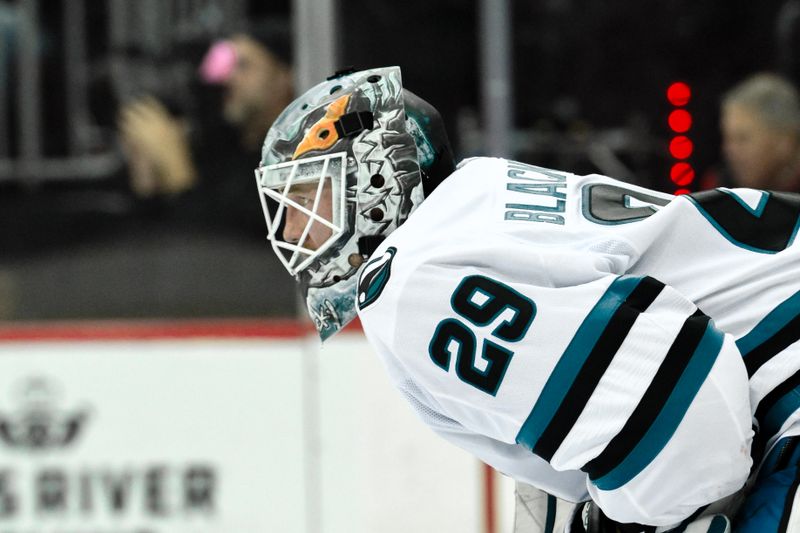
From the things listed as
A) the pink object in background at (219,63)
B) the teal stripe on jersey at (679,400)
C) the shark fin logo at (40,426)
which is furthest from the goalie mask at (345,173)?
the shark fin logo at (40,426)

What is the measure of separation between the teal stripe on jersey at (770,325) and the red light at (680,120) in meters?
2.06

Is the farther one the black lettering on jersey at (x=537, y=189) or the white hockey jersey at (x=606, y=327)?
the black lettering on jersey at (x=537, y=189)

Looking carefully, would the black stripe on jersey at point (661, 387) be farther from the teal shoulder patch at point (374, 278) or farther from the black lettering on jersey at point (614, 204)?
the teal shoulder patch at point (374, 278)

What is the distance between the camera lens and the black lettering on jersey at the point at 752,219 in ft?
5.44

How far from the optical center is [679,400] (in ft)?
4.90

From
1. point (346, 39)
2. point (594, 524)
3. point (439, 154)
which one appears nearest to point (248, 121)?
point (346, 39)

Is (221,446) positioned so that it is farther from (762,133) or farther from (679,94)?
(762,133)

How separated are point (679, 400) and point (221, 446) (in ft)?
9.01

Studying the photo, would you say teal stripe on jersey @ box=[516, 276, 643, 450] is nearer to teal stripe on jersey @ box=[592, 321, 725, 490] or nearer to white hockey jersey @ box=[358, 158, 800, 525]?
white hockey jersey @ box=[358, 158, 800, 525]

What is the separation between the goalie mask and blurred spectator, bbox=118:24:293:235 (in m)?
2.09

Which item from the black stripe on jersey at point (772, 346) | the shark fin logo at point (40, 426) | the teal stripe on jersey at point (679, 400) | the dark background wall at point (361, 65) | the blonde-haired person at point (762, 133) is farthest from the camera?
the shark fin logo at point (40, 426)

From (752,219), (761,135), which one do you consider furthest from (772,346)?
(761,135)

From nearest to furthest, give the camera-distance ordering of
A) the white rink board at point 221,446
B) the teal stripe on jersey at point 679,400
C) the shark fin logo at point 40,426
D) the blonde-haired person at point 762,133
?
the teal stripe on jersey at point 679,400 → the blonde-haired person at point 762,133 → the white rink board at point 221,446 → the shark fin logo at point 40,426

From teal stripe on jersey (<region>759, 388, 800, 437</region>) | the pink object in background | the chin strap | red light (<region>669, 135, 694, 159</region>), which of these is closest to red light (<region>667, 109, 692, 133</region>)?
red light (<region>669, 135, 694, 159</region>)
